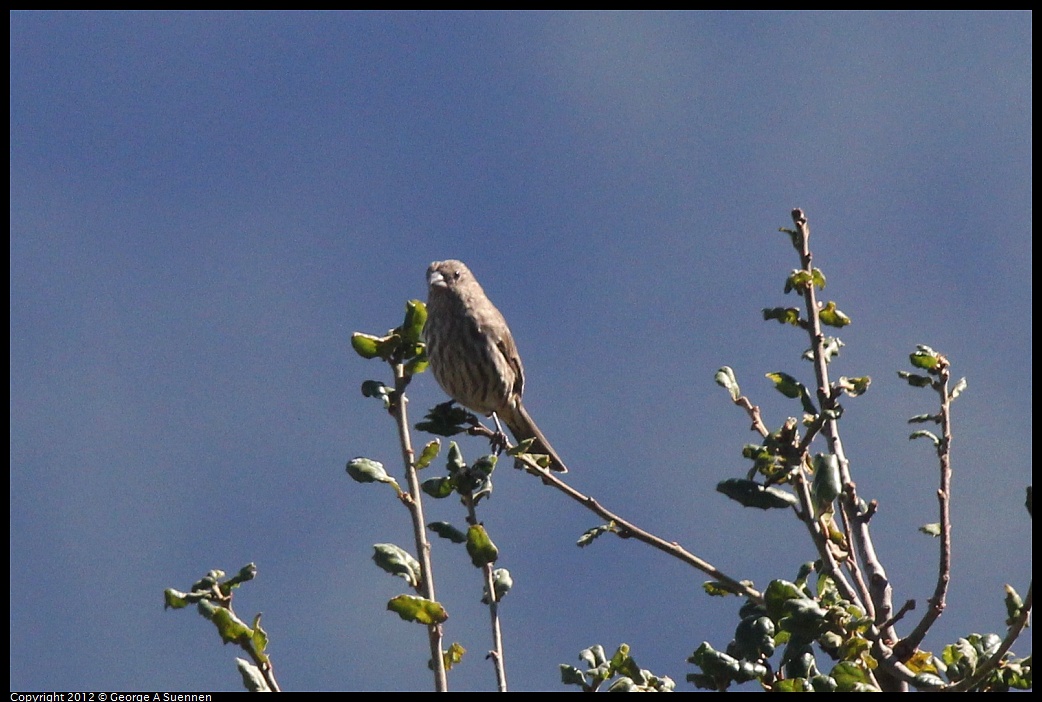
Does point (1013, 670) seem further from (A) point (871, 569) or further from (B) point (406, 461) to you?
(B) point (406, 461)

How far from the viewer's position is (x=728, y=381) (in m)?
4.90

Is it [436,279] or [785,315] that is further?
[436,279]

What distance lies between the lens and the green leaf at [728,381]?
4887mm

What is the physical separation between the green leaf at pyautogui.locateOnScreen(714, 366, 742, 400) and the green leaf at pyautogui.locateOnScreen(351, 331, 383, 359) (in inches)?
56.0

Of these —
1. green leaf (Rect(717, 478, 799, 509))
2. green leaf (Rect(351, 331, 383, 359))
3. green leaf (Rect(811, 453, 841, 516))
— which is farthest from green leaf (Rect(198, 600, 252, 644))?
green leaf (Rect(811, 453, 841, 516))

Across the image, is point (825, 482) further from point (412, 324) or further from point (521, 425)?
point (521, 425)

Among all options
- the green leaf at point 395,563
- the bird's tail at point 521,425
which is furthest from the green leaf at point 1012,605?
the bird's tail at point 521,425

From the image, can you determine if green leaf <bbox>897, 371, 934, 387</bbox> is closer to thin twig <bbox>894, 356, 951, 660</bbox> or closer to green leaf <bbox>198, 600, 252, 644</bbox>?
thin twig <bbox>894, 356, 951, 660</bbox>

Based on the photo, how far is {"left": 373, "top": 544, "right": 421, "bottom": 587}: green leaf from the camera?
4.13 metres

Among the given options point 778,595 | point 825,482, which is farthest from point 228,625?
point 825,482

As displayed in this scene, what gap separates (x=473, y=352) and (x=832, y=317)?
371 centimetres
